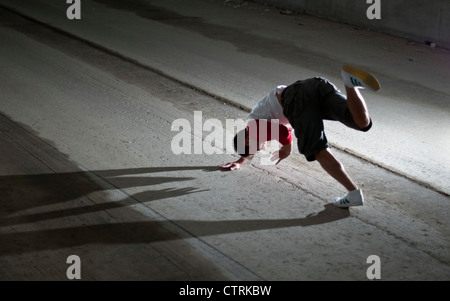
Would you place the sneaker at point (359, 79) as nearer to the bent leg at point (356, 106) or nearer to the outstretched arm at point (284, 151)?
the bent leg at point (356, 106)

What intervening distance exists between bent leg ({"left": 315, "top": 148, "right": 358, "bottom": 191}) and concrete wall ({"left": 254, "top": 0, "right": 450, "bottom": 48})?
7.23 m

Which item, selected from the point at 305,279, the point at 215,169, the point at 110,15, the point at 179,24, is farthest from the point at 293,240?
the point at 110,15

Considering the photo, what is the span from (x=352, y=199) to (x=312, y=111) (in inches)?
34.9

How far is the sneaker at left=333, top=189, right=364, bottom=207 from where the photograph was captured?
6316 millimetres

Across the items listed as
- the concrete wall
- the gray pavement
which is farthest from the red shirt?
the concrete wall

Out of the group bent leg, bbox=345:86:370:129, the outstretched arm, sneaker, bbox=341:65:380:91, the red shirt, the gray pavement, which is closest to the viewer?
the gray pavement

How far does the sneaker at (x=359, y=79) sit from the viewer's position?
5.94 meters

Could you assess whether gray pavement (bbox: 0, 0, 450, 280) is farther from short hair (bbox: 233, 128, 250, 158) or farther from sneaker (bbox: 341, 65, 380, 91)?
sneaker (bbox: 341, 65, 380, 91)

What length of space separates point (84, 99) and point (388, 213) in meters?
4.73

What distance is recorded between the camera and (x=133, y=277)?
521cm

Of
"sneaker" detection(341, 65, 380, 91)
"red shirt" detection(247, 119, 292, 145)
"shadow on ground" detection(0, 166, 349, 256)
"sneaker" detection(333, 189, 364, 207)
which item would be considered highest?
"sneaker" detection(341, 65, 380, 91)

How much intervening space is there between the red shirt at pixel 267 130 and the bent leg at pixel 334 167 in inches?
26.7

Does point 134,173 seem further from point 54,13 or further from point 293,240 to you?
point 54,13

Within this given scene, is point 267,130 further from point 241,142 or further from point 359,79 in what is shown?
point 359,79
